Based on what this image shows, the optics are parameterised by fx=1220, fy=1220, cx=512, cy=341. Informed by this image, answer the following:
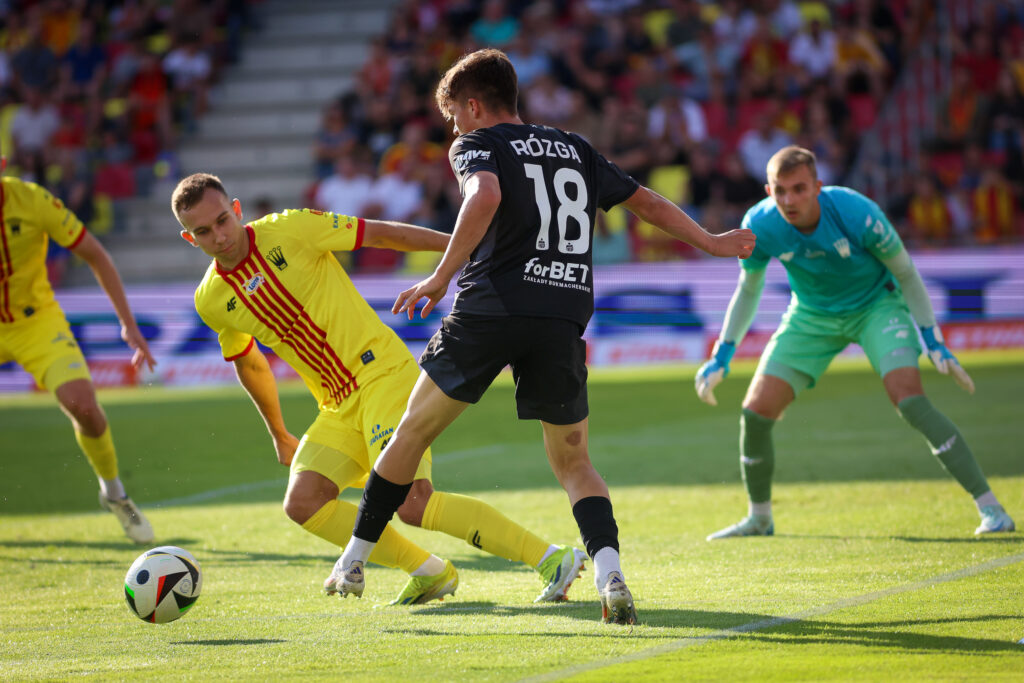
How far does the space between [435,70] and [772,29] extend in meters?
5.43

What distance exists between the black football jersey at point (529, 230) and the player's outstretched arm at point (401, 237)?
80 centimetres

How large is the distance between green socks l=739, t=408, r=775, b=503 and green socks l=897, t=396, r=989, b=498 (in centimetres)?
75

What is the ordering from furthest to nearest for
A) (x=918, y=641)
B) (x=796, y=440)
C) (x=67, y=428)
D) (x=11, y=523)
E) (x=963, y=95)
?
(x=963, y=95), (x=67, y=428), (x=796, y=440), (x=11, y=523), (x=918, y=641)

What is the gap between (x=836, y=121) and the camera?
56.8ft

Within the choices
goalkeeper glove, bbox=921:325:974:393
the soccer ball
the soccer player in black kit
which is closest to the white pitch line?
the soccer player in black kit

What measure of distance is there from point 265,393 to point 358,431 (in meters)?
0.58

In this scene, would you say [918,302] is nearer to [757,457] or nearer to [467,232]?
[757,457]

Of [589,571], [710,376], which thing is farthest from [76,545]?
[710,376]

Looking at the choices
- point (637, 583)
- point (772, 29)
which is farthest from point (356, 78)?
point (637, 583)

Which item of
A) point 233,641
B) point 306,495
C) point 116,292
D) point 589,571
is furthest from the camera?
point 116,292

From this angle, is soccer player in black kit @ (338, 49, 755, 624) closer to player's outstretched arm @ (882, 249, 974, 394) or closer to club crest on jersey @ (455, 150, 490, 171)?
club crest on jersey @ (455, 150, 490, 171)

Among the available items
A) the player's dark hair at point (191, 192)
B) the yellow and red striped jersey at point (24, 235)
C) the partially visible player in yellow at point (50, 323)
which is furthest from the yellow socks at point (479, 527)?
the yellow and red striped jersey at point (24, 235)

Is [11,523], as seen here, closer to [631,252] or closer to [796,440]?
[796,440]

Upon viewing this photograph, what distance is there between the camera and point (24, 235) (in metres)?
7.35
